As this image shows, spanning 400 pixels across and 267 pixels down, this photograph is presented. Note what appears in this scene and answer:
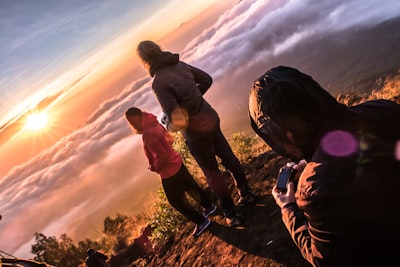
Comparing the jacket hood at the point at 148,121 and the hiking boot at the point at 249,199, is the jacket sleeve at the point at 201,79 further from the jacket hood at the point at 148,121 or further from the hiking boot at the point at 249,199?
the hiking boot at the point at 249,199

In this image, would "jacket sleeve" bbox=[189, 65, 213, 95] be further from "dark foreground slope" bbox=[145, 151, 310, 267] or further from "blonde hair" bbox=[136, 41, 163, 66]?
"dark foreground slope" bbox=[145, 151, 310, 267]

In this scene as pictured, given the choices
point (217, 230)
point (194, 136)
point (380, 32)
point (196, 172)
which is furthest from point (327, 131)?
point (380, 32)

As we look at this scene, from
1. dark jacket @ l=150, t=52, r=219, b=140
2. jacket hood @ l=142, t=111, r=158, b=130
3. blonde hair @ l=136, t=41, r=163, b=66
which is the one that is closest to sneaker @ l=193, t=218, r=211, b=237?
dark jacket @ l=150, t=52, r=219, b=140

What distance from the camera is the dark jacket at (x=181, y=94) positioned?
12.8 feet

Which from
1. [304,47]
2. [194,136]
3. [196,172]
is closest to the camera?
[194,136]

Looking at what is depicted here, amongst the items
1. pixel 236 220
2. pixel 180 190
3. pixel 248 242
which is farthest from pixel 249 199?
pixel 180 190

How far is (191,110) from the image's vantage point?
13.4 ft

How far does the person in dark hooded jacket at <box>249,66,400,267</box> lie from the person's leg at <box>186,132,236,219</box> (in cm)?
244

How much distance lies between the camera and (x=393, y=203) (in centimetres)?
154

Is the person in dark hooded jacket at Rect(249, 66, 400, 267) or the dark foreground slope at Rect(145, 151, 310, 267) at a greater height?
the person in dark hooded jacket at Rect(249, 66, 400, 267)

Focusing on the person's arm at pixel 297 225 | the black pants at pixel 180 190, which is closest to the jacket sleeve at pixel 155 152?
the black pants at pixel 180 190

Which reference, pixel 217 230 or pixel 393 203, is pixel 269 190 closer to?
pixel 217 230

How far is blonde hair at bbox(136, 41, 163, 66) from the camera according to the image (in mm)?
3908

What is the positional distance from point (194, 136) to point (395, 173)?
278 cm
